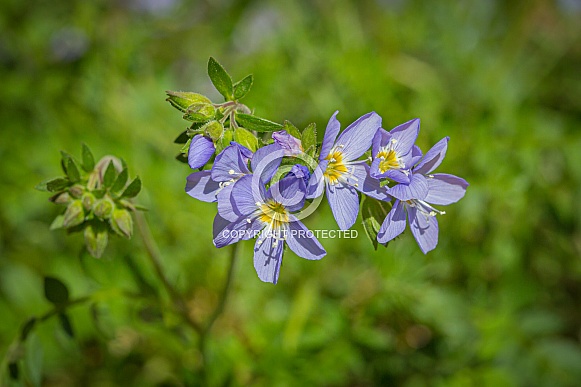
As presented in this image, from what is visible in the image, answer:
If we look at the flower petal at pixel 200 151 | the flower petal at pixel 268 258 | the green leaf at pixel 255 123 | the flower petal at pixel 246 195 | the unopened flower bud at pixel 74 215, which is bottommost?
the flower petal at pixel 268 258

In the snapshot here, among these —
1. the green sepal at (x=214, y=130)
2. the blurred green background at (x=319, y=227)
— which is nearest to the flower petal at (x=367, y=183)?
the green sepal at (x=214, y=130)

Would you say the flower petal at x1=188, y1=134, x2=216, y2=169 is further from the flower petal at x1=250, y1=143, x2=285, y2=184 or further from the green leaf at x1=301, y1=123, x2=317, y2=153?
the green leaf at x1=301, y1=123, x2=317, y2=153

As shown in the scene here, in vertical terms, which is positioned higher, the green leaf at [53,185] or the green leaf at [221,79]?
the green leaf at [221,79]

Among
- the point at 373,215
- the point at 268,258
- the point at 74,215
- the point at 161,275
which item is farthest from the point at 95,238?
the point at 373,215

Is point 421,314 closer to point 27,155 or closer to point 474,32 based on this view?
point 474,32

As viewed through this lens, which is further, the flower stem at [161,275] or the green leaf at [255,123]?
the flower stem at [161,275]

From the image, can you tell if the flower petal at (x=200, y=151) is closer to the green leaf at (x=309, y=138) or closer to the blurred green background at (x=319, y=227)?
the green leaf at (x=309, y=138)

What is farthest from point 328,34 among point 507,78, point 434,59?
point 507,78
